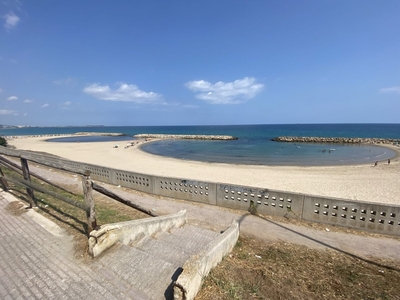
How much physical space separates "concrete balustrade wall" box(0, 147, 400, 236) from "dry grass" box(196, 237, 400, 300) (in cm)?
185

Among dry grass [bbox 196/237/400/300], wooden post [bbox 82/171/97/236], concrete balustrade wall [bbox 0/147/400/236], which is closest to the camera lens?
dry grass [bbox 196/237/400/300]

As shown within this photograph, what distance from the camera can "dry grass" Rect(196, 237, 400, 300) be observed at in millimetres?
3027

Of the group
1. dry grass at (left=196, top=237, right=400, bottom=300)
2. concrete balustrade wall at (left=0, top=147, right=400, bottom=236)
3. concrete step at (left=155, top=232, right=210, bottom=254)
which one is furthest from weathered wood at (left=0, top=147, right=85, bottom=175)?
dry grass at (left=196, top=237, right=400, bottom=300)

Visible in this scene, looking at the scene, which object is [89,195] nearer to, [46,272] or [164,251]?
[46,272]

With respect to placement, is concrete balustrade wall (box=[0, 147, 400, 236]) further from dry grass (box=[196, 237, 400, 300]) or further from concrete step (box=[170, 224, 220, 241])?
concrete step (box=[170, 224, 220, 241])

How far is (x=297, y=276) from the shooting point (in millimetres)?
3635

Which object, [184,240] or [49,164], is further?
[184,240]

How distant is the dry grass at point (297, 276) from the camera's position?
303 cm

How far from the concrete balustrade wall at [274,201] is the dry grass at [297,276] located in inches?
72.8

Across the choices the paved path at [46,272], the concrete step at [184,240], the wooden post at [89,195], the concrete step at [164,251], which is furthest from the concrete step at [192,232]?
the paved path at [46,272]

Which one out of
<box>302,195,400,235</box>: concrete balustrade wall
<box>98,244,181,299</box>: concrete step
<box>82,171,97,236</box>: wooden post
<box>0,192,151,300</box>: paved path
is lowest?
<box>302,195,400,235</box>: concrete balustrade wall

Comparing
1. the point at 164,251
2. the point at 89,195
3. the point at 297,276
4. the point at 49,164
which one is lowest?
the point at 297,276

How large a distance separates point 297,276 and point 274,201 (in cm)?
398

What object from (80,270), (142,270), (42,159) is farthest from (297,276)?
(42,159)
